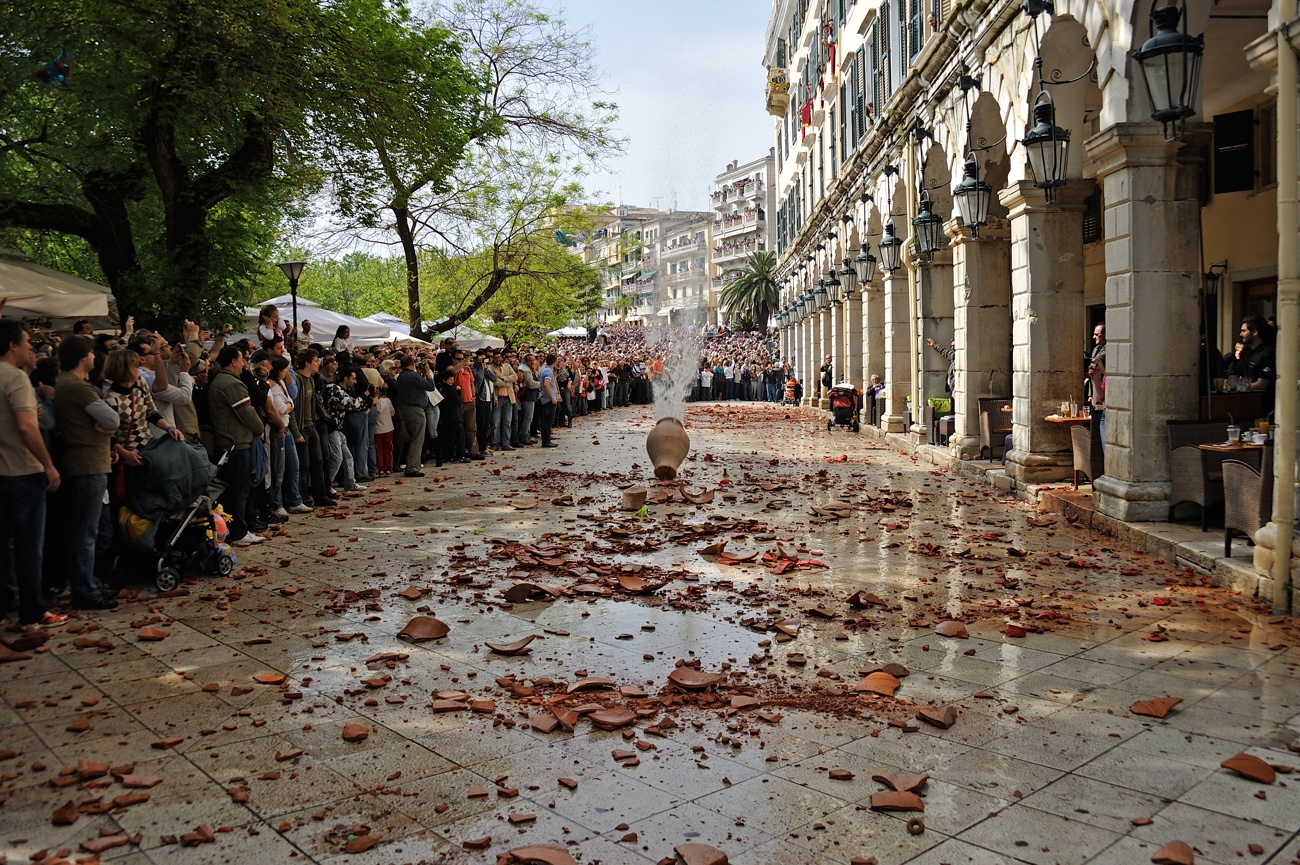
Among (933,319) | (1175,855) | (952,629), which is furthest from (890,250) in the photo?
(1175,855)

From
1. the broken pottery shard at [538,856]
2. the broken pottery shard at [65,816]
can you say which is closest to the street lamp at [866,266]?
the broken pottery shard at [538,856]

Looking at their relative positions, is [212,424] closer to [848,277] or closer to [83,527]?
[83,527]

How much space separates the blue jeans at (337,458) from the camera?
12594 millimetres

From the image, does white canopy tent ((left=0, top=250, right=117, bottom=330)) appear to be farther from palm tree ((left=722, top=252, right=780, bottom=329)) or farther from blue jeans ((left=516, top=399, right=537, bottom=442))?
palm tree ((left=722, top=252, right=780, bottom=329))

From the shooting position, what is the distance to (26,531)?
21.1 ft

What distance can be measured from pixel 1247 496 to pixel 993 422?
740 cm

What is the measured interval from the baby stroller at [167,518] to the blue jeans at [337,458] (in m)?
4.42

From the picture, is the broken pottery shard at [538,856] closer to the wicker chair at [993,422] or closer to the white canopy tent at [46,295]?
the white canopy tent at [46,295]

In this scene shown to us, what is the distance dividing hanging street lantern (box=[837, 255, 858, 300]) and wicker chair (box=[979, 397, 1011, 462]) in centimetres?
1131

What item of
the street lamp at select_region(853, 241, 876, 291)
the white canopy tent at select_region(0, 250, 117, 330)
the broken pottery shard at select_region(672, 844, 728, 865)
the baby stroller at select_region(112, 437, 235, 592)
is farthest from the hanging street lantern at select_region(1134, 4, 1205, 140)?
the street lamp at select_region(853, 241, 876, 291)

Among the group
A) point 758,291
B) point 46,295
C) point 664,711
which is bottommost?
point 664,711

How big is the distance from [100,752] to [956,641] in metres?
4.54

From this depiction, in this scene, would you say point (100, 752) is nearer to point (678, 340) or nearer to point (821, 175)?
point (821, 175)

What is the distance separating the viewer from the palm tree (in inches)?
2869
